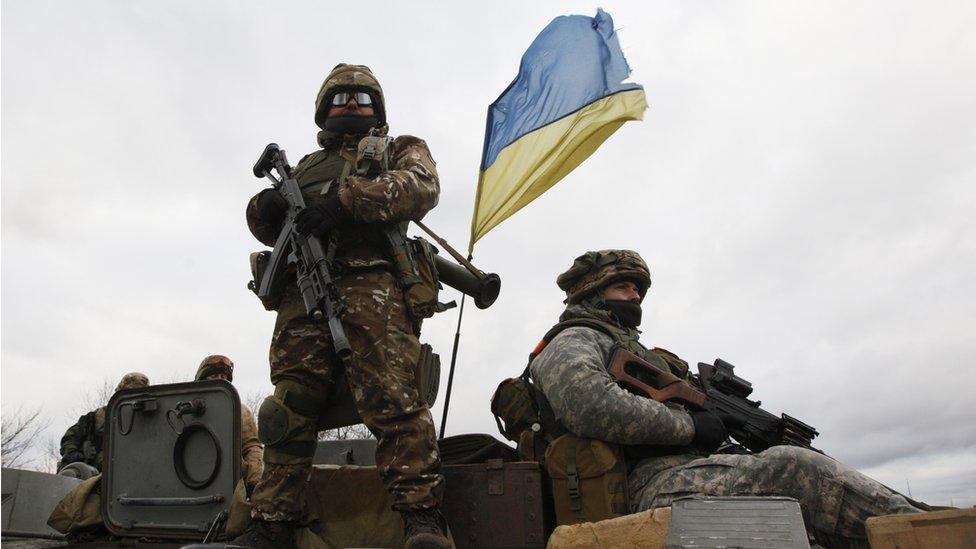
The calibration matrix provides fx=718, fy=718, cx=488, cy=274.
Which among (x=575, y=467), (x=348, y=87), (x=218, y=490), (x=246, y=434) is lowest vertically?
(x=218, y=490)

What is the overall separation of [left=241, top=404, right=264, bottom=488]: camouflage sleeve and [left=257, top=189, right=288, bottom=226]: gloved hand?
1890mm

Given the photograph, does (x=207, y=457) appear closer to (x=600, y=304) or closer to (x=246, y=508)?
(x=246, y=508)

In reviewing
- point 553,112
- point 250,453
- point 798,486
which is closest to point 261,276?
point 250,453

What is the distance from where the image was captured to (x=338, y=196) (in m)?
3.34

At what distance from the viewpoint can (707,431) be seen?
3.28 meters

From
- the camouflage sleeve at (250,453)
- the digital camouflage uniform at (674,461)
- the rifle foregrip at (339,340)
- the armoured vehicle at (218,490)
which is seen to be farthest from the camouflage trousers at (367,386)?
the camouflage sleeve at (250,453)

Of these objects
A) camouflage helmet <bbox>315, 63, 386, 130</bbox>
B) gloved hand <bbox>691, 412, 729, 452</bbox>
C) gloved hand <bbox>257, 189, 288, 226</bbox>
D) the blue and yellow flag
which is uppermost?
the blue and yellow flag

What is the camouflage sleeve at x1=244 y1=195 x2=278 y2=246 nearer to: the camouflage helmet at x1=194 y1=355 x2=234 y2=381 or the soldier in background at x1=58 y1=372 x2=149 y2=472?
the camouflage helmet at x1=194 y1=355 x2=234 y2=381

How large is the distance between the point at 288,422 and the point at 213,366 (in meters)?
4.04

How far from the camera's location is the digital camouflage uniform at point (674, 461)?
105 inches

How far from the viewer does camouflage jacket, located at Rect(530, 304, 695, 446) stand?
3107 millimetres

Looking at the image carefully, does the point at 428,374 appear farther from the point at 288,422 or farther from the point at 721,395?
the point at 721,395

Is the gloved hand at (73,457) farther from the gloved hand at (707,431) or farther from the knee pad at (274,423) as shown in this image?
the gloved hand at (707,431)

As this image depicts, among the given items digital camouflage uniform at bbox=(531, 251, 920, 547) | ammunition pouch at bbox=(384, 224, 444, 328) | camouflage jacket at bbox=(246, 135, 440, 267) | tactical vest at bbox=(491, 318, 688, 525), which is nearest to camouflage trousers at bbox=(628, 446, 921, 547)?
digital camouflage uniform at bbox=(531, 251, 920, 547)
